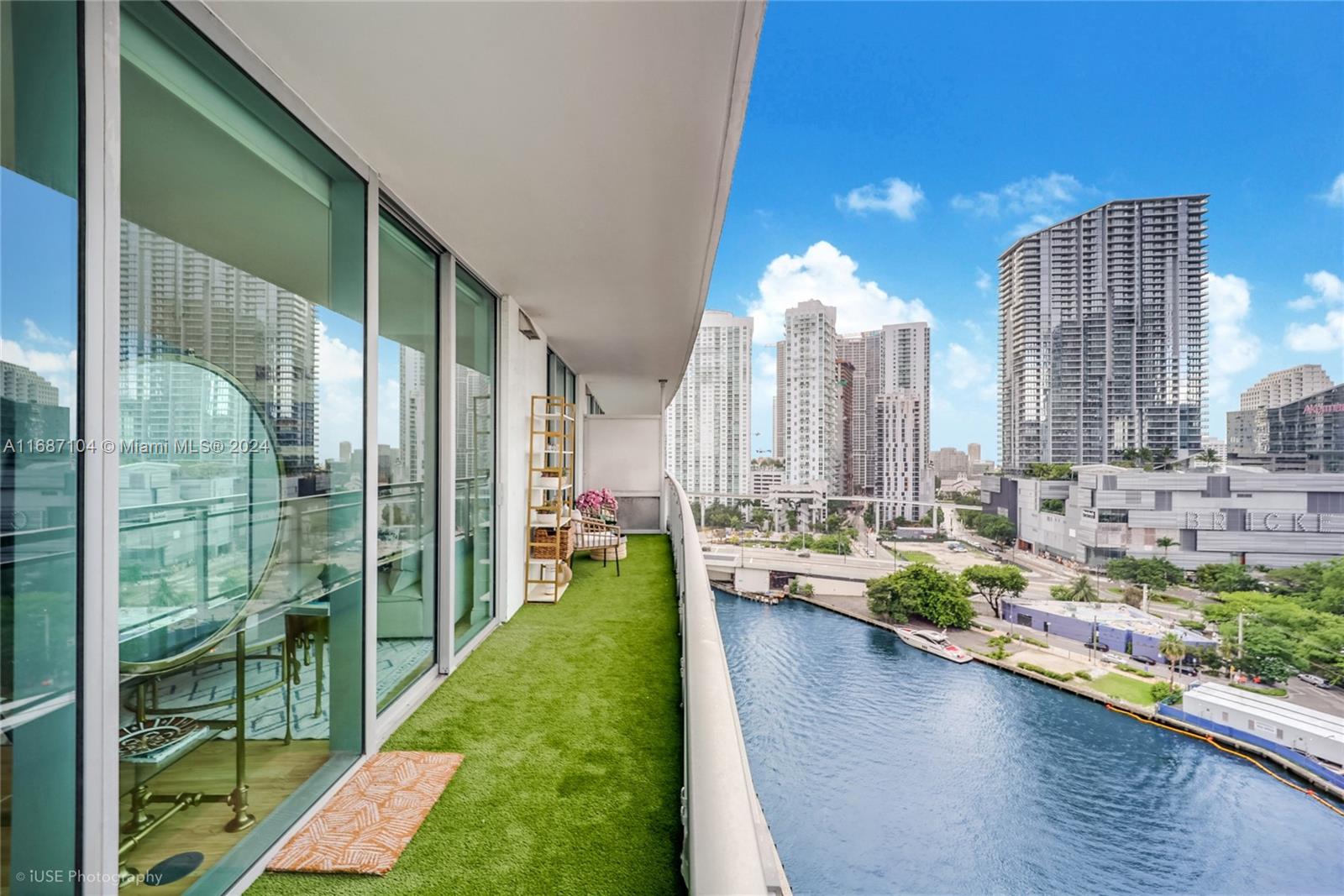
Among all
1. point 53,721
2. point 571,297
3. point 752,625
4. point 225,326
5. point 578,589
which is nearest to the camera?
point 53,721

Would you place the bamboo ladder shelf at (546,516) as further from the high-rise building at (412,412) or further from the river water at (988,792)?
the river water at (988,792)

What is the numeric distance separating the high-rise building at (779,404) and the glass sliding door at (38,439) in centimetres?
2722

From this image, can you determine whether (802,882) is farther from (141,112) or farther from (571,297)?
(141,112)

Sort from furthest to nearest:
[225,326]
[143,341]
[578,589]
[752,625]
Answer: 1. [752,625]
2. [578,589]
3. [225,326]
4. [143,341]

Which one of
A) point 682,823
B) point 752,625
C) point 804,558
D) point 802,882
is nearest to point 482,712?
point 682,823

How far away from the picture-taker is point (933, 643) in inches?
640

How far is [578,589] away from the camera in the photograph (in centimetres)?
537

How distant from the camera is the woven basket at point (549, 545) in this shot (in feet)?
16.5

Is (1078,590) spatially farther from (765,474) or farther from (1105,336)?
(765,474)

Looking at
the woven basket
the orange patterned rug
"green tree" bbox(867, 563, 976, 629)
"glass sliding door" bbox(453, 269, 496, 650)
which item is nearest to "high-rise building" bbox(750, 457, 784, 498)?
"green tree" bbox(867, 563, 976, 629)

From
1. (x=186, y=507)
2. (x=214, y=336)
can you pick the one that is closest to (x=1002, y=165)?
(x=214, y=336)

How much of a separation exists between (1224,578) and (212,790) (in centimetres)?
2039

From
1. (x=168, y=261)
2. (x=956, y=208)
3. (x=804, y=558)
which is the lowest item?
(x=804, y=558)

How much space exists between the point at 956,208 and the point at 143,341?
62.5 m
